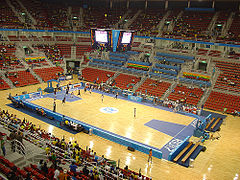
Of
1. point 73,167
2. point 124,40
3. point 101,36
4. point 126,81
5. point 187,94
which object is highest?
point 101,36

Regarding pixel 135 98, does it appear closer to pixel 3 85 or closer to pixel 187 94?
pixel 187 94

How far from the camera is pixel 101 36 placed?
96.3 feet

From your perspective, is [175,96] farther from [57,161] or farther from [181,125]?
[57,161]

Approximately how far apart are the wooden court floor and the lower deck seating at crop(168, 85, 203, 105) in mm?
5669

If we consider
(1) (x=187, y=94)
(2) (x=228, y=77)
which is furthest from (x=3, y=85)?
(2) (x=228, y=77)

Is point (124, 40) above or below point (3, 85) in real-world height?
above

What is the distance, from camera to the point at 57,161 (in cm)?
1268

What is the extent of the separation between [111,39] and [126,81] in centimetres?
1313

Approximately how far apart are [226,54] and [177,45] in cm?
1062

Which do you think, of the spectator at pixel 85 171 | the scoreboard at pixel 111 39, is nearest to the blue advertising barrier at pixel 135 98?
the scoreboard at pixel 111 39

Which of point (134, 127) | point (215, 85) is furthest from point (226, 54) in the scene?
point (134, 127)

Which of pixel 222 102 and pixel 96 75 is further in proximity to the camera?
pixel 96 75

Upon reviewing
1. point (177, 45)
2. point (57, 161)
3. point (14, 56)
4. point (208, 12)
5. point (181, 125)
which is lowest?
point (181, 125)

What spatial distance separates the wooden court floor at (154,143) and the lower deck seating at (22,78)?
6.07m
